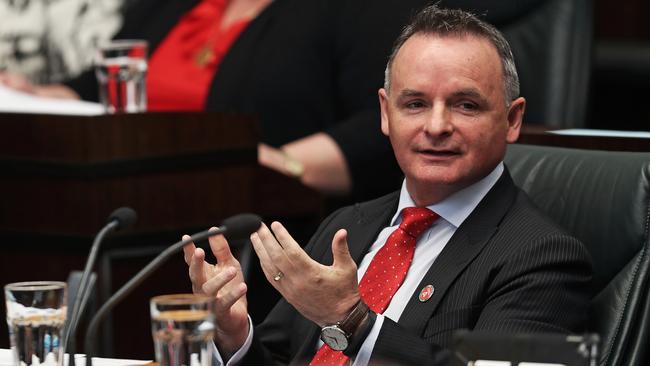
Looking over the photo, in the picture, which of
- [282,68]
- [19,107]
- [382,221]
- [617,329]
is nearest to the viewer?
[617,329]

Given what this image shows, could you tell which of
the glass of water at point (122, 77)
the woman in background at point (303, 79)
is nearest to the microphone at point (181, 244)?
the glass of water at point (122, 77)

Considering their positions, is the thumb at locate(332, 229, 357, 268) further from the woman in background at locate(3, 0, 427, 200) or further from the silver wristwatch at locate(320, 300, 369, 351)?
the woman in background at locate(3, 0, 427, 200)

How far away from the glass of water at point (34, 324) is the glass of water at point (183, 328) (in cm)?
22

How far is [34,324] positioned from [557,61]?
1997 mm

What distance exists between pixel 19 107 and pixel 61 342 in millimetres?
1658

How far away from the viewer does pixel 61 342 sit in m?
1.63

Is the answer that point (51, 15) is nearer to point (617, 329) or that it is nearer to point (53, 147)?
point (53, 147)

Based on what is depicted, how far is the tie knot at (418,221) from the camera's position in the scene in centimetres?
212

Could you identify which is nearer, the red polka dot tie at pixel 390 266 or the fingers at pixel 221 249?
the fingers at pixel 221 249

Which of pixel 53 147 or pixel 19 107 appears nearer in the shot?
pixel 53 147

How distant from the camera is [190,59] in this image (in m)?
3.77

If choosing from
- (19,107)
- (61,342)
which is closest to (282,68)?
(19,107)

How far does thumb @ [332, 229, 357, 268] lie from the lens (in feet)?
5.88

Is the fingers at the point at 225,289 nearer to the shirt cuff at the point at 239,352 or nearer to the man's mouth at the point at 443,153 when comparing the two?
A: the shirt cuff at the point at 239,352
